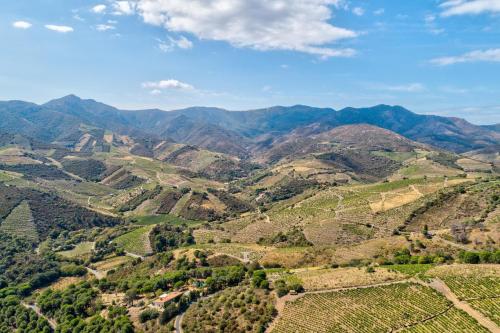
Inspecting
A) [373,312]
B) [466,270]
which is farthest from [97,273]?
[466,270]

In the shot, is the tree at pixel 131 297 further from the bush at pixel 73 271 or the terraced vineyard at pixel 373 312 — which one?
the bush at pixel 73 271

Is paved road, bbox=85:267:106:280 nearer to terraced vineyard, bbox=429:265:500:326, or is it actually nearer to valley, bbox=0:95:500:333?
valley, bbox=0:95:500:333

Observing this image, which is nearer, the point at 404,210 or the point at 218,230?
the point at 404,210

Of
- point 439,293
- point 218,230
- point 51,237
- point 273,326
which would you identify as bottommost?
point 51,237

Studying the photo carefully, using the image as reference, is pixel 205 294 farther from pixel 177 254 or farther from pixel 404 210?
pixel 404 210

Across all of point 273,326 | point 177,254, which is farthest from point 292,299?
point 177,254
